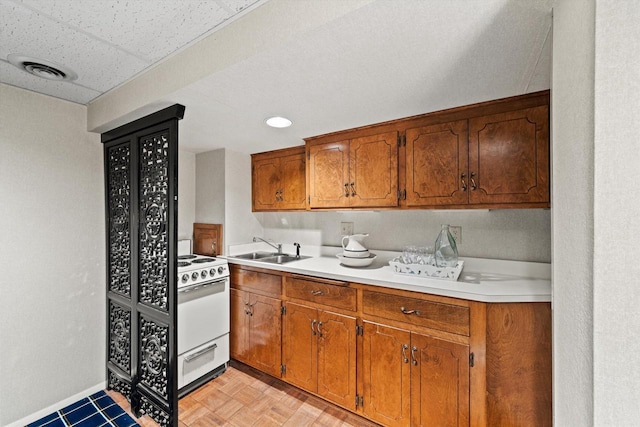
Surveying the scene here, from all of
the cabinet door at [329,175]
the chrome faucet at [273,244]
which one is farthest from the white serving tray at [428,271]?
the chrome faucet at [273,244]

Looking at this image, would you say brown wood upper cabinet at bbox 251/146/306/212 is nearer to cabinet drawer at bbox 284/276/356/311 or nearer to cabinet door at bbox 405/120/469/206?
cabinet drawer at bbox 284/276/356/311

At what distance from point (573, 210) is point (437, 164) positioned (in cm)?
119

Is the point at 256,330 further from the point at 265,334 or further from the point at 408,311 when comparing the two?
the point at 408,311

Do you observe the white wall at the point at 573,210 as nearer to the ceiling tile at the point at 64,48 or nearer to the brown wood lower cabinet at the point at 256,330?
the brown wood lower cabinet at the point at 256,330

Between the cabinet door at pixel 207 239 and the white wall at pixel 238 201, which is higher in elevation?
the white wall at pixel 238 201

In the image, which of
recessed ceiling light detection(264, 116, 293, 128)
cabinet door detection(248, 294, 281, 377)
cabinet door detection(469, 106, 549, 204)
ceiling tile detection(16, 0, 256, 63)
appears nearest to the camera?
ceiling tile detection(16, 0, 256, 63)

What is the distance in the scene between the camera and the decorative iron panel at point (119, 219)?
2115mm

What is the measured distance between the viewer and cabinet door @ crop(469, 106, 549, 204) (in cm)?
160

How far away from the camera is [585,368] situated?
64cm

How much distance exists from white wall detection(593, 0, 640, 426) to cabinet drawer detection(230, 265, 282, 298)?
1.94 meters

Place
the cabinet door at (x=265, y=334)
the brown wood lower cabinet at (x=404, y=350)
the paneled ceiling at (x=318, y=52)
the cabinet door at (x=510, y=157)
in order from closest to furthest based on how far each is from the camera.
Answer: the paneled ceiling at (x=318, y=52), the brown wood lower cabinet at (x=404, y=350), the cabinet door at (x=510, y=157), the cabinet door at (x=265, y=334)

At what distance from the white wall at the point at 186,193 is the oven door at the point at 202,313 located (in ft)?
2.85

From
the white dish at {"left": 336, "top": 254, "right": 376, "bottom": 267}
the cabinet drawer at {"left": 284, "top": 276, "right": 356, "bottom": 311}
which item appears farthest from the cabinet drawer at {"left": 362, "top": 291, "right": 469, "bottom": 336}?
the white dish at {"left": 336, "top": 254, "right": 376, "bottom": 267}

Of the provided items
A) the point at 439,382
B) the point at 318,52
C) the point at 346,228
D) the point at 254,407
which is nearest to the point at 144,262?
the point at 254,407
